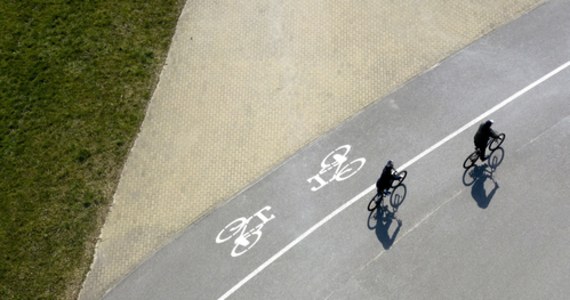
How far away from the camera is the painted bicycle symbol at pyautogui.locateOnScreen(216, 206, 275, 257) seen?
44.3 ft

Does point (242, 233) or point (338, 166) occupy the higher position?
point (338, 166)

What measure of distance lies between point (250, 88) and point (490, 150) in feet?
20.2

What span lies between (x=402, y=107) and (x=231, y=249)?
545 centimetres

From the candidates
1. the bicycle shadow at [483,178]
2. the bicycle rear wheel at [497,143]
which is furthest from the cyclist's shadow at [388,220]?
the bicycle rear wheel at [497,143]

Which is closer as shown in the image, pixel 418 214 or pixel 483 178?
pixel 418 214

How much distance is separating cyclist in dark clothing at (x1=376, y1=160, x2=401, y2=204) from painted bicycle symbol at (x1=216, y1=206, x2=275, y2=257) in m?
2.52

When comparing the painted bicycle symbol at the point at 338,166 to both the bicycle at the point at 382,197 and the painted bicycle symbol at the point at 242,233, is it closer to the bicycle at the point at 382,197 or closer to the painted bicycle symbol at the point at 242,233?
the bicycle at the point at 382,197

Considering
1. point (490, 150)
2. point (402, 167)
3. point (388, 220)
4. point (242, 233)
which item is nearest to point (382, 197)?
point (388, 220)

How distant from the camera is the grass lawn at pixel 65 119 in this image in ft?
45.8

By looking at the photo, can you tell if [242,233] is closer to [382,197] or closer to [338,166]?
[338,166]

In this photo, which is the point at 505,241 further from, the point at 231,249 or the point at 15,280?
the point at 15,280

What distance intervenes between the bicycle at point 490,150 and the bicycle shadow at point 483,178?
117 mm

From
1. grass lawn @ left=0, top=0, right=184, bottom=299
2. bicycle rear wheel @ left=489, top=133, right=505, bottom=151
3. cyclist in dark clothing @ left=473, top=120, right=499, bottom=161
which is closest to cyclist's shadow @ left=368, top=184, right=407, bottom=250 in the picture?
cyclist in dark clothing @ left=473, top=120, right=499, bottom=161

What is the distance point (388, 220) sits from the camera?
1353 cm
